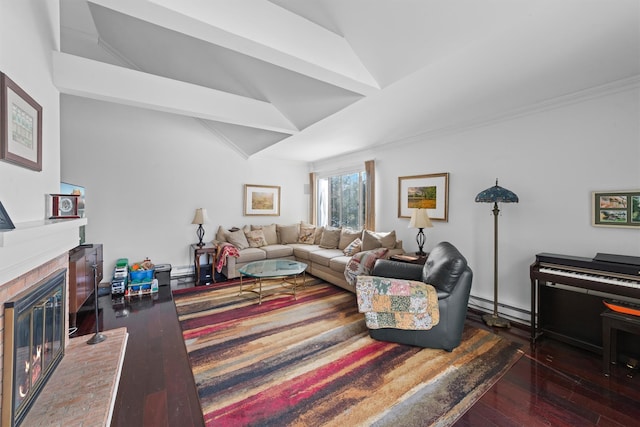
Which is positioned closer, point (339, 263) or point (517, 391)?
point (517, 391)

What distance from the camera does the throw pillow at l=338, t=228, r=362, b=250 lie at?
4.59m

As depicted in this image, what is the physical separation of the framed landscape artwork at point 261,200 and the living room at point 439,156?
0.45ft

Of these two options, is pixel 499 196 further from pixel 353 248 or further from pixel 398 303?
pixel 353 248

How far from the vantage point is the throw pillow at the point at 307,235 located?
5.46 m

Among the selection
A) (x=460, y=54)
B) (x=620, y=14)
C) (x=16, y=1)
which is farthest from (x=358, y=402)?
(x=16, y=1)

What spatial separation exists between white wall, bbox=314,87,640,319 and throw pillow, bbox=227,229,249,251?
10.5ft

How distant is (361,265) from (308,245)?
1948 millimetres

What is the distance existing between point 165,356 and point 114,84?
2.62 m

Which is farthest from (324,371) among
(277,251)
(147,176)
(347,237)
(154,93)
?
(147,176)

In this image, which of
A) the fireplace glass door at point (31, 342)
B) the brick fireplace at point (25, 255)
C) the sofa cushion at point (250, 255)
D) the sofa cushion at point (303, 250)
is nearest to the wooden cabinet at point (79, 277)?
the fireplace glass door at point (31, 342)

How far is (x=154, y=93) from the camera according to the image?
9.18 feet

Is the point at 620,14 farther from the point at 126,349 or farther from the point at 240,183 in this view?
the point at 240,183

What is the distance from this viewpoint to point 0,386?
1.23m

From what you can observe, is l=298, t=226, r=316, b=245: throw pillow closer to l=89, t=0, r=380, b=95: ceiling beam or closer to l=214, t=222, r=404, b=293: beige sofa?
l=214, t=222, r=404, b=293: beige sofa
